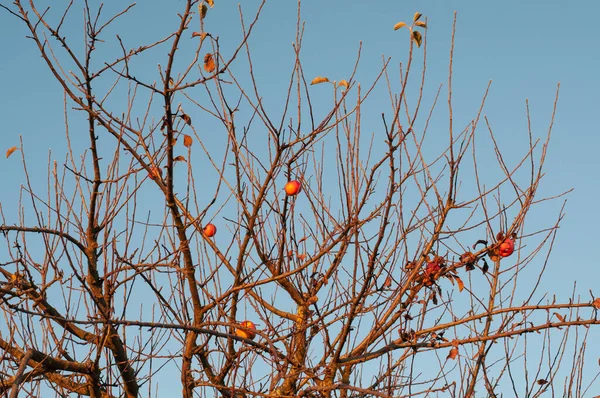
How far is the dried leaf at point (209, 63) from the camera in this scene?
3.29 metres

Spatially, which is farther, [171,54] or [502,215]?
[502,215]

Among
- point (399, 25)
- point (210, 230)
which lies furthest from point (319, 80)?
point (210, 230)

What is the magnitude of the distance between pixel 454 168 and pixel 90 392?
2.34m

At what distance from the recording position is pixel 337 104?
11.4ft

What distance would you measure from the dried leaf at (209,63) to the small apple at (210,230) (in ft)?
3.73

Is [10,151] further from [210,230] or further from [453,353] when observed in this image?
[453,353]

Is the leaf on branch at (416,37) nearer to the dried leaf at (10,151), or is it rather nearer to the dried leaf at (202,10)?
the dried leaf at (202,10)

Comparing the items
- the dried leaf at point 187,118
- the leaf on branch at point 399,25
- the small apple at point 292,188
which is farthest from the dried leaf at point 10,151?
the leaf on branch at point 399,25

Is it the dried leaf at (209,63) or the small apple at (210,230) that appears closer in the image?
the dried leaf at (209,63)

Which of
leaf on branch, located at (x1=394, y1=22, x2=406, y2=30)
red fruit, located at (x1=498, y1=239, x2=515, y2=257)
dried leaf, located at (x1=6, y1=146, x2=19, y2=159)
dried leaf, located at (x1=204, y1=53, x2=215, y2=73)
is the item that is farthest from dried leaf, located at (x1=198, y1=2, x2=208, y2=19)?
red fruit, located at (x1=498, y1=239, x2=515, y2=257)

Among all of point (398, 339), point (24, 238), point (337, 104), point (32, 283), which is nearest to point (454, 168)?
point (337, 104)

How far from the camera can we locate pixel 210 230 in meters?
4.08

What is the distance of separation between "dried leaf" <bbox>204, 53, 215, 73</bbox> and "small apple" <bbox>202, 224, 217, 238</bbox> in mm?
1137

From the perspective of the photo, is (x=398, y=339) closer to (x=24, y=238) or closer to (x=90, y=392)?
(x=90, y=392)
